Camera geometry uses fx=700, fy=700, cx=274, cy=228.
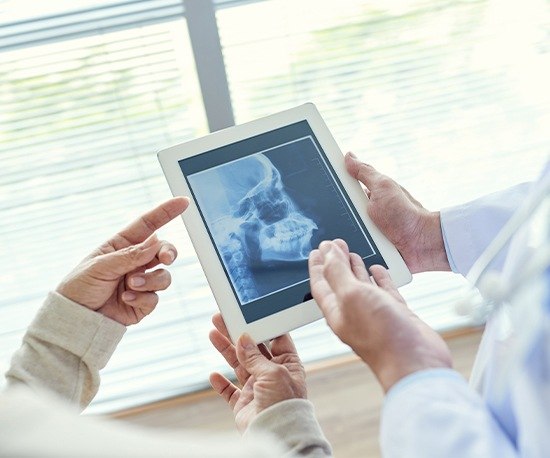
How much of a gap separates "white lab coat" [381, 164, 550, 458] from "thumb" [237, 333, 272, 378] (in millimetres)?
307

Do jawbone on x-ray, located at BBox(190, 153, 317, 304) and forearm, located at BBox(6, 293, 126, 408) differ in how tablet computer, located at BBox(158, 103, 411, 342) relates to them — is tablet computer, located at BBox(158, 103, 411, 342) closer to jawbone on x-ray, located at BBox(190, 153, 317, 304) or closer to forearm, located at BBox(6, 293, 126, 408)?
jawbone on x-ray, located at BBox(190, 153, 317, 304)

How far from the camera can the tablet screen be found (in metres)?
1.03

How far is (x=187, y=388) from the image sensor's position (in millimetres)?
2010

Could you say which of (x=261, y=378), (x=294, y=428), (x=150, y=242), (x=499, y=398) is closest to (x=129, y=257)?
(x=150, y=242)

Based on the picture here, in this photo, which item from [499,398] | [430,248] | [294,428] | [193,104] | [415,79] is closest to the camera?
[499,398]

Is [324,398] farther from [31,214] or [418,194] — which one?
[31,214]

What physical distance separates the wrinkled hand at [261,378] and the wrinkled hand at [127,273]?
129mm

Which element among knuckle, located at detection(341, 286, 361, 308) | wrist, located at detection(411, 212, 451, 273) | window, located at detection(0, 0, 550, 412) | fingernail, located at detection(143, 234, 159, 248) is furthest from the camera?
window, located at detection(0, 0, 550, 412)

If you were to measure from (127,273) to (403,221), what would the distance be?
461mm

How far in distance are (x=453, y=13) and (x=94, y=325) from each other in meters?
1.22

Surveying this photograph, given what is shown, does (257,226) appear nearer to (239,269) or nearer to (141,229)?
(239,269)

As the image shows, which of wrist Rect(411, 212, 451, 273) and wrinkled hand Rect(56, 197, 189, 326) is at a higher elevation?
wrinkled hand Rect(56, 197, 189, 326)

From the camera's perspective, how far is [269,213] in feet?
3.59

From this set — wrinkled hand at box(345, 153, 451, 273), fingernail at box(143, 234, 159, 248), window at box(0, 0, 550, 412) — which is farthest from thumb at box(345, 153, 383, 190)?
window at box(0, 0, 550, 412)
